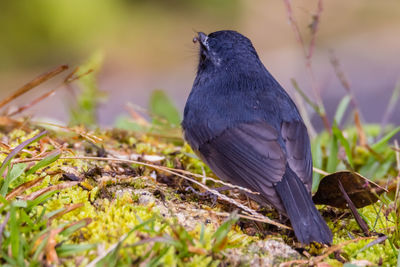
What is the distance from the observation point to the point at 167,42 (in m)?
12.7

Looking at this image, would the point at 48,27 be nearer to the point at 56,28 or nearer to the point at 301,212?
the point at 56,28

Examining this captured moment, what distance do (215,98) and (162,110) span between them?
155cm

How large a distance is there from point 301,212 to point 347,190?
0.50 m

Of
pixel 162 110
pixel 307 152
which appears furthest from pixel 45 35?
pixel 307 152

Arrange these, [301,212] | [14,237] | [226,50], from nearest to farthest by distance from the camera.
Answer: [14,237], [301,212], [226,50]

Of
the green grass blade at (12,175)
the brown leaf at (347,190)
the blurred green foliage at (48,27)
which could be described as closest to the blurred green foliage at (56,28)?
the blurred green foliage at (48,27)

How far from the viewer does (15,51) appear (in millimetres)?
10711

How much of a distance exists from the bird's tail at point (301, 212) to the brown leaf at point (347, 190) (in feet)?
0.69

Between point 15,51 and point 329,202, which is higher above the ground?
point 15,51

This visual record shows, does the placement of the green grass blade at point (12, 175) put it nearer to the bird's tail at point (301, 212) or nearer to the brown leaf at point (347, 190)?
the bird's tail at point (301, 212)

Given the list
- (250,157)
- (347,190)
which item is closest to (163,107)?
(250,157)

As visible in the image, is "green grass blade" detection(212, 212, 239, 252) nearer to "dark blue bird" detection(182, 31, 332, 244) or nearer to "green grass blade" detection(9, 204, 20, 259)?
"dark blue bird" detection(182, 31, 332, 244)

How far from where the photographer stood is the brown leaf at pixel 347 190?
9.62 ft

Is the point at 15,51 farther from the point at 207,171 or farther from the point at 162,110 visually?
the point at 207,171
